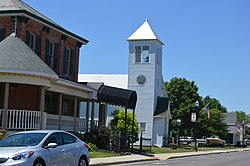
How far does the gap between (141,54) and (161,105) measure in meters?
6.21

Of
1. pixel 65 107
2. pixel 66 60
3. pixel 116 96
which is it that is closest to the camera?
pixel 116 96

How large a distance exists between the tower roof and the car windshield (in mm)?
41071

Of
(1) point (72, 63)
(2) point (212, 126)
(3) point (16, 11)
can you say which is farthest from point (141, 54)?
(2) point (212, 126)

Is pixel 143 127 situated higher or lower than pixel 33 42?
lower

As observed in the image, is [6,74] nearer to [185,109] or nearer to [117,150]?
[117,150]

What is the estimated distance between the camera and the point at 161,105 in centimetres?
5738

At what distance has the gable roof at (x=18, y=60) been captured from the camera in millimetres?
26862

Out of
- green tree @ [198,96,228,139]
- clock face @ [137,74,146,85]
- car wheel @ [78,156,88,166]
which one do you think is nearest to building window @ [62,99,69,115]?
clock face @ [137,74,146,85]

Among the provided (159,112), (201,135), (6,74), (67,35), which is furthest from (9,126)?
(201,135)

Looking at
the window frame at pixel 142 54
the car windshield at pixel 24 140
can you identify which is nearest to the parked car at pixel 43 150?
the car windshield at pixel 24 140

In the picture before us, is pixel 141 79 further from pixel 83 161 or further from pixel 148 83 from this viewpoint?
pixel 83 161

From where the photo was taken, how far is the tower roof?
57.0m

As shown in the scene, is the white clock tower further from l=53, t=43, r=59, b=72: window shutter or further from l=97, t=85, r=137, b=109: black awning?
l=53, t=43, r=59, b=72: window shutter

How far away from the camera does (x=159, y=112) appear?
56781 mm
